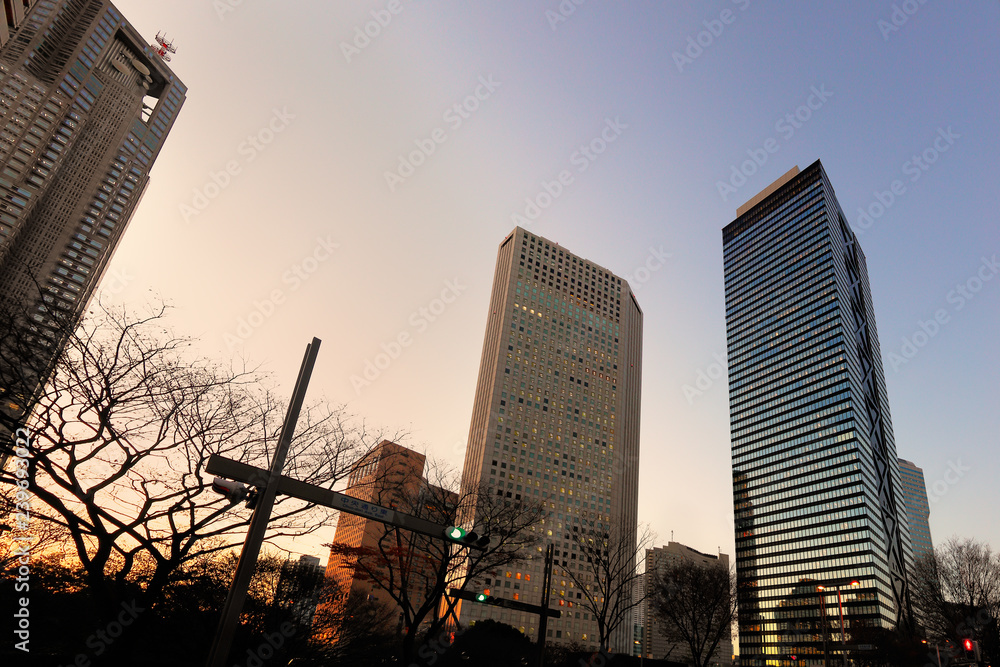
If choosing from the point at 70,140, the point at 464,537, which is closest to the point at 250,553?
the point at 464,537

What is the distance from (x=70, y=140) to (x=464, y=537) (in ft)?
571

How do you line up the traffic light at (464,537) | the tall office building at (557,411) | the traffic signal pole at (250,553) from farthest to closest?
the tall office building at (557,411) < the traffic light at (464,537) < the traffic signal pole at (250,553)

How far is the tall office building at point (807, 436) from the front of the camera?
468 feet

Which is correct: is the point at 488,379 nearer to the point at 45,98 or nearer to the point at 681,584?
the point at 681,584

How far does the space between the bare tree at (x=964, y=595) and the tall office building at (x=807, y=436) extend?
4035 inches

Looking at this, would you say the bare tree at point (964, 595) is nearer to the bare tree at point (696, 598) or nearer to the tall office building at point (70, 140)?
the bare tree at point (696, 598)

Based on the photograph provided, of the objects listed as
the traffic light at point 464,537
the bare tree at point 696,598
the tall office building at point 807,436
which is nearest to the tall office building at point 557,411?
the tall office building at point 807,436

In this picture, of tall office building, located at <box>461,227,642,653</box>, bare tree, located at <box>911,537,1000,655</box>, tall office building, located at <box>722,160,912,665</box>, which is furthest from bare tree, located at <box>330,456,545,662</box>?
tall office building, located at <box>722,160,912,665</box>

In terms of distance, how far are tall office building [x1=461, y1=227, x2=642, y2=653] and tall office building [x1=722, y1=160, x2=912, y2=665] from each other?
4811 cm

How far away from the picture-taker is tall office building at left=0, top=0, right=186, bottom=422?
118 metres

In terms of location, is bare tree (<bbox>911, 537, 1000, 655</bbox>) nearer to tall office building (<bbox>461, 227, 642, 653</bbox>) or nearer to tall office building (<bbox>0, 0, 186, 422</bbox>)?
tall office building (<bbox>461, 227, 642, 653</bbox>)

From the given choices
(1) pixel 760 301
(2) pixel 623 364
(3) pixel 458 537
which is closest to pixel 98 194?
(2) pixel 623 364

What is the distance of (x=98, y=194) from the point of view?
474ft

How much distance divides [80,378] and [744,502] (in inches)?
7560
